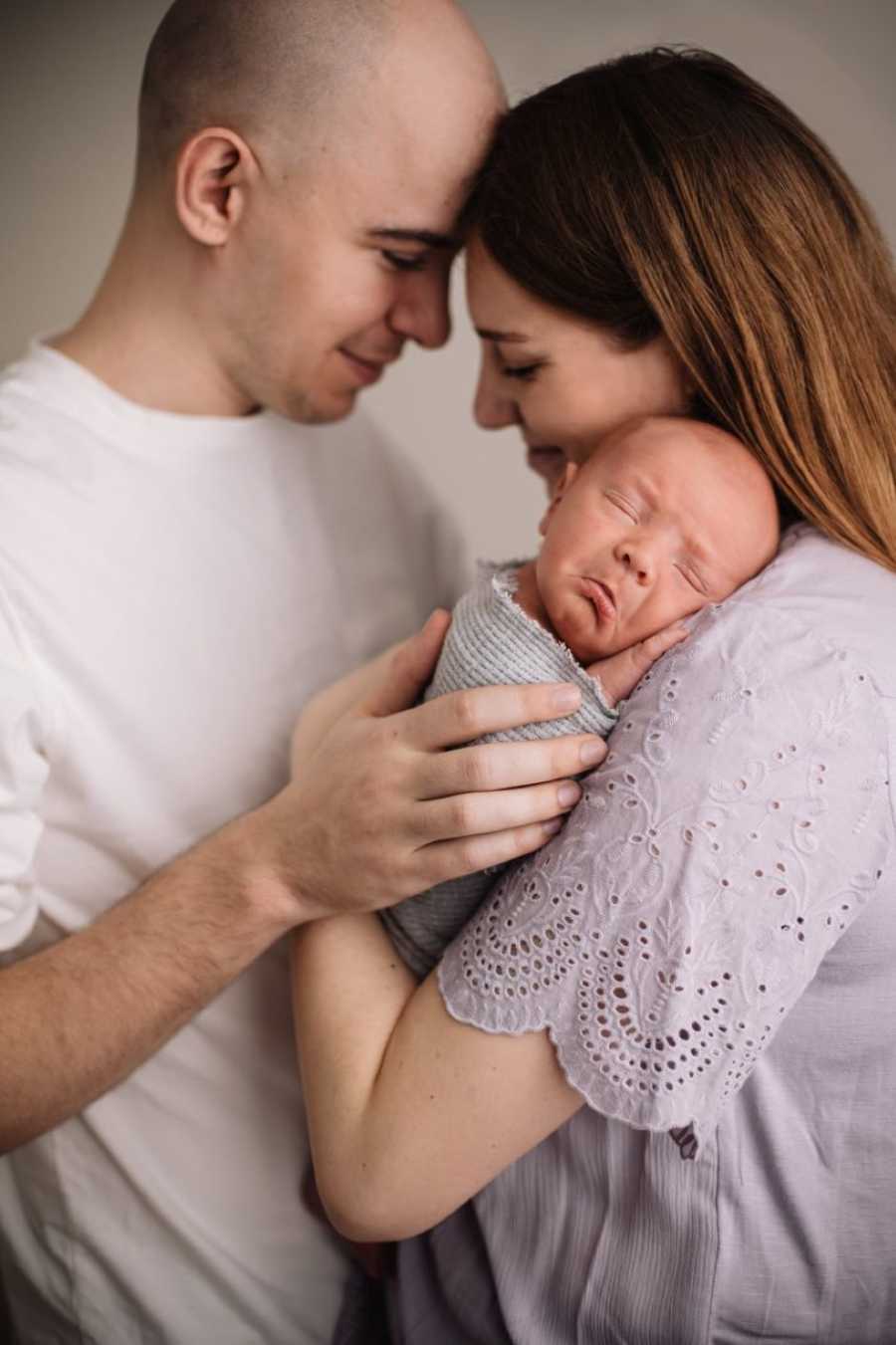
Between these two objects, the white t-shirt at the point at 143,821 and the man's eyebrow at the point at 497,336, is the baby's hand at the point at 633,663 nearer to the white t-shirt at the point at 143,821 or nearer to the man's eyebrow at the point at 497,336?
the man's eyebrow at the point at 497,336

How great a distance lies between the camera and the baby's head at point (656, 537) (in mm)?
1123

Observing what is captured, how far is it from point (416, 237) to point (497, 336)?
26 centimetres

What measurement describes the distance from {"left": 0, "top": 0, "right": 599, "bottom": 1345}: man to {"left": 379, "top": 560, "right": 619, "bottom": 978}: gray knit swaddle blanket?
0.08 m

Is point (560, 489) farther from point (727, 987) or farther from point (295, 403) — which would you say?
point (727, 987)

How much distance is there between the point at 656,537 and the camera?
1132 mm

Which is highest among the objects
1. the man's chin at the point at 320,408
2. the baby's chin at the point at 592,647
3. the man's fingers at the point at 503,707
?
the man's chin at the point at 320,408

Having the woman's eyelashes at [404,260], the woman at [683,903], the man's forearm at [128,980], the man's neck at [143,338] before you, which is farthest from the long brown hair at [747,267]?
the man's forearm at [128,980]

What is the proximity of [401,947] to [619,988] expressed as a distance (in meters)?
0.38

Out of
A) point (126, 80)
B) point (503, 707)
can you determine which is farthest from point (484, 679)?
point (126, 80)

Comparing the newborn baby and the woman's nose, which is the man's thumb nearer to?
the newborn baby

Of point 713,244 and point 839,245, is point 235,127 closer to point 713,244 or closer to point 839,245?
point 713,244

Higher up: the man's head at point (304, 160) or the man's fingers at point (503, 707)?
the man's head at point (304, 160)

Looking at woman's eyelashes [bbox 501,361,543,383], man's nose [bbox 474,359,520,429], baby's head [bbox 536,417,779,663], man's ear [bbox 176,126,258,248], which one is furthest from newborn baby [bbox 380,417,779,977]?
man's ear [bbox 176,126,258,248]

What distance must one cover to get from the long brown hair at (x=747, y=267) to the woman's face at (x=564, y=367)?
0.12 ft
